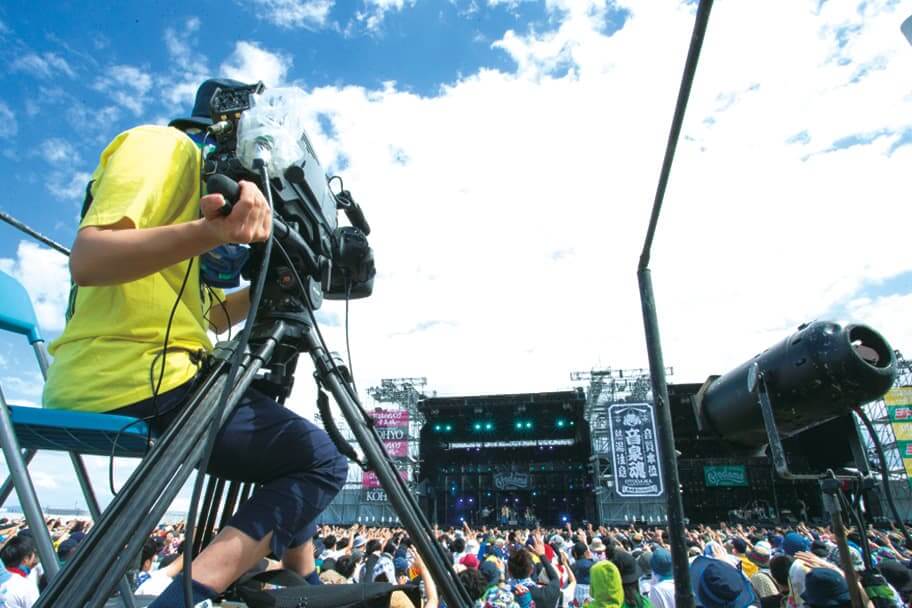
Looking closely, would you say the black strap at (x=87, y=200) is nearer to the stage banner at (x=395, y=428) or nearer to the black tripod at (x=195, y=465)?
the black tripod at (x=195, y=465)

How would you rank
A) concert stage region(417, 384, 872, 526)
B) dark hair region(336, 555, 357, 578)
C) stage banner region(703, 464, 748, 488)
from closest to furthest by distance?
dark hair region(336, 555, 357, 578) → concert stage region(417, 384, 872, 526) → stage banner region(703, 464, 748, 488)

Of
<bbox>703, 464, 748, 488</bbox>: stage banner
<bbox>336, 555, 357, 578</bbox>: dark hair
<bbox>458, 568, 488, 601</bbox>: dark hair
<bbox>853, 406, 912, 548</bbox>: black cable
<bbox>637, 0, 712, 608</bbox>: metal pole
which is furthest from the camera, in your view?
<bbox>703, 464, 748, 488</bbox>: stage banner

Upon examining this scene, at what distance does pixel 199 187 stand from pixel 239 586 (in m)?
0.88

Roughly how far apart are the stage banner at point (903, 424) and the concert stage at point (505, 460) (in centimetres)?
1242

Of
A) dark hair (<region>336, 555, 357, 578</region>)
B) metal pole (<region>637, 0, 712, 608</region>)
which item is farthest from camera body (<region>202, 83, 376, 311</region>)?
dark hair (<region>336, 555, 357, 578</region>)

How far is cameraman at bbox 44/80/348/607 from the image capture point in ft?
3.13

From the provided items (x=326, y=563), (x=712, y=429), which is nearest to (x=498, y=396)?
(x=326, y=563)

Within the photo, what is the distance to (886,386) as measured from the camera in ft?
5.33

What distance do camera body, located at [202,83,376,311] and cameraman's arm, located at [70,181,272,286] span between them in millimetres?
141

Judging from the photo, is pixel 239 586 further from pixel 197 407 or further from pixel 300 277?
pixel 300 277

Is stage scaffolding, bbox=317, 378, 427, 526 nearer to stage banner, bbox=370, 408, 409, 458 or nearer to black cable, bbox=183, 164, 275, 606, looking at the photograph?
stage banner, bbox=370, 408, 409, 458

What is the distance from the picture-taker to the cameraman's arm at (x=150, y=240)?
947 mm

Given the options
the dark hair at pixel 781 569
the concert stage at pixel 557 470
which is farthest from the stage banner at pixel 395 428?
the dark hair at pixel 781 569

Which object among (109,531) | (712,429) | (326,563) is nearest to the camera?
(109,531)
